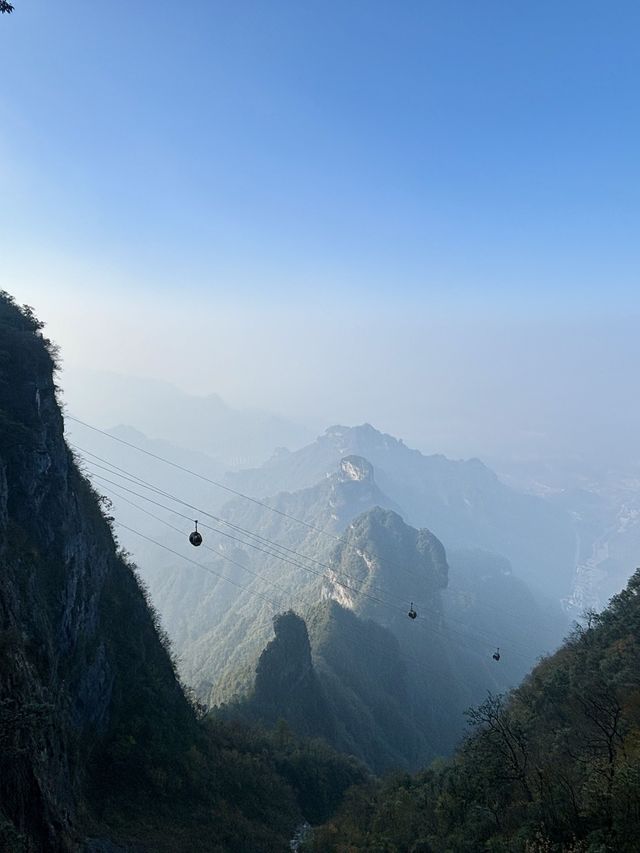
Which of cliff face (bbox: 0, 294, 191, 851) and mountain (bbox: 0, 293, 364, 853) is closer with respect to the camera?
cliff face (bbox: 0, 294, 191, 851)

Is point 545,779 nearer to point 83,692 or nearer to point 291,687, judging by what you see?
point 83,692

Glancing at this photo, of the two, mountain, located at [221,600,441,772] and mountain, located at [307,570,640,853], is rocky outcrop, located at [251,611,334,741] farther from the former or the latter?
mountain, located at [307,570,640,853]

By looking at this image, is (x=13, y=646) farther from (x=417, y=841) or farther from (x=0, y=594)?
(x=417, y=841)

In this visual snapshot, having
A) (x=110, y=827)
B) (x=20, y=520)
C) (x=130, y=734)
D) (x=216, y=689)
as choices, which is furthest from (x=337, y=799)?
(x=216, y=689)

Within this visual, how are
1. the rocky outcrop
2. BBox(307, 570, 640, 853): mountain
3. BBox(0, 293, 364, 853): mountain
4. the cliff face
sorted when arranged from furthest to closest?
1. the rocky outcrop
2. BBox(0, 293, 364, 853): mountain
3. the cliff face
4. BBox(307, 570, 640, 853): mountain

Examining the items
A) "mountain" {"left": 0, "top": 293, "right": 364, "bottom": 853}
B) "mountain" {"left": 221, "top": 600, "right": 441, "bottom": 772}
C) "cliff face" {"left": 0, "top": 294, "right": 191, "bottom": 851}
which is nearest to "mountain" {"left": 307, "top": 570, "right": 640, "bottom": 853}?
"mountain" {"left": 0, "top": 293, "right": 364, "bottom": 853}

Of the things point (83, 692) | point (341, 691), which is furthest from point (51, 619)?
point (341, 691)
